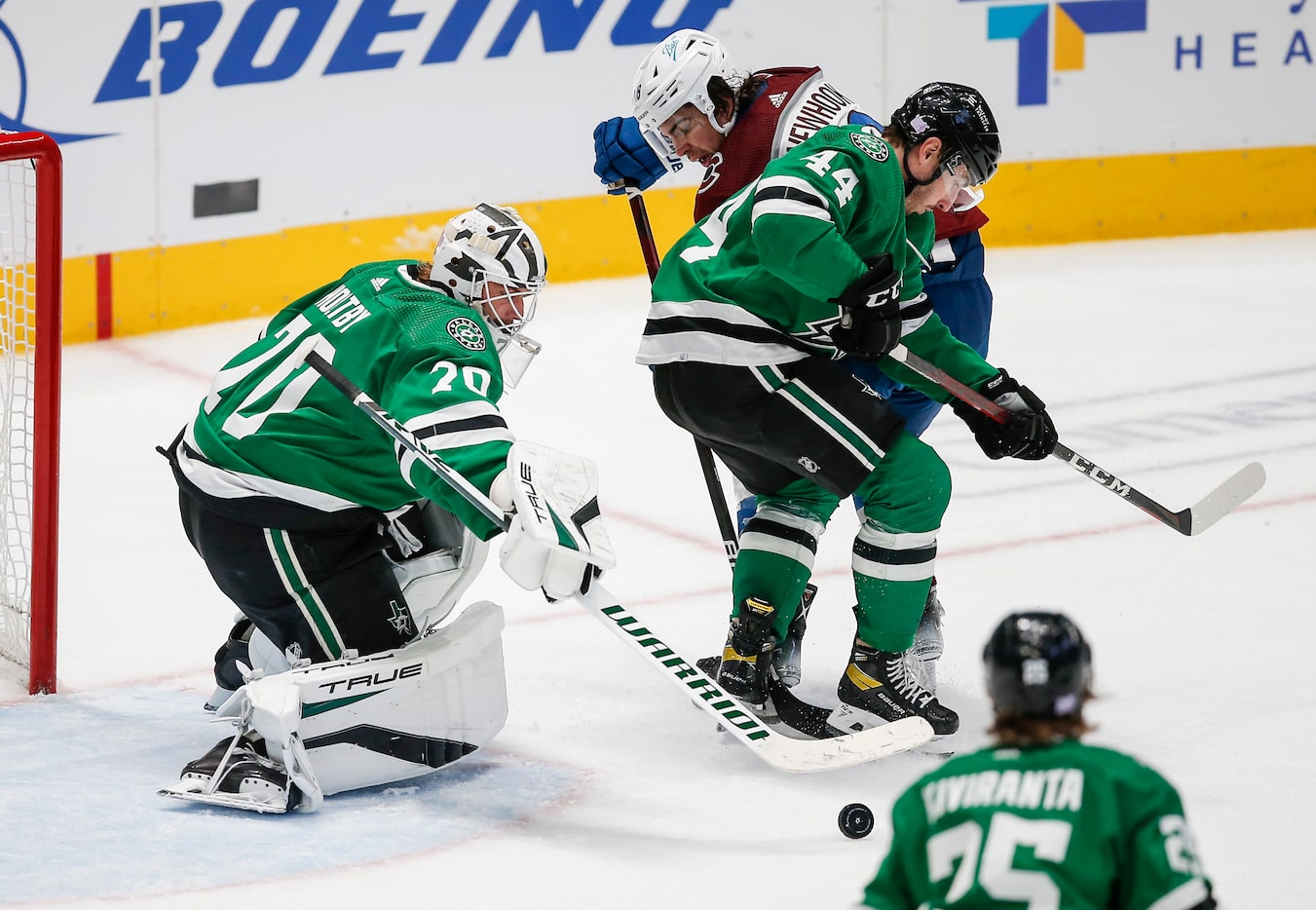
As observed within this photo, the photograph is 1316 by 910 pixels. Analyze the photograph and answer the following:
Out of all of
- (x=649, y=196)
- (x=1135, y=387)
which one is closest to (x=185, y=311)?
(x=649, y=196)

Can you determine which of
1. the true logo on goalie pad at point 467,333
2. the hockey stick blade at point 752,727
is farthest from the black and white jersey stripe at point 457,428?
the hockey stick blade at point 752,727

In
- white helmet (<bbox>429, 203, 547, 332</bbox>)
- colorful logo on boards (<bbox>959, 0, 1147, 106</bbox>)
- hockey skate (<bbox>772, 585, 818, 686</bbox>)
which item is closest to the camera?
white helmet (<bbox>429, 203, 547, 332</bbox>)

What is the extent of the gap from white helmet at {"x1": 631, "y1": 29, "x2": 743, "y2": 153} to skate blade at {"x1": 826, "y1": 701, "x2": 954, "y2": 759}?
117 cm

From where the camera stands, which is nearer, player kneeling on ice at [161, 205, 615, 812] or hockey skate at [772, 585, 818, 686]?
player kneeling on ice at [161, 205, 615, 812]

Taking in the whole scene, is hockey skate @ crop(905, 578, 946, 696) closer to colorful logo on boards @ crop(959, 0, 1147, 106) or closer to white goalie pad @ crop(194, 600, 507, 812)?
white goalie pad @ crop(194, 600, 507, 812)

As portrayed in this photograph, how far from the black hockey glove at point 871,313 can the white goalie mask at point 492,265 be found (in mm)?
489

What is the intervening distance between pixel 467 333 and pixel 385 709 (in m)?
0.60

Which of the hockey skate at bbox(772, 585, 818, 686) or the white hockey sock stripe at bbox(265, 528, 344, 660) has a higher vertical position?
the white hockey sock stripe at bbox(265, 528, 344, 660)

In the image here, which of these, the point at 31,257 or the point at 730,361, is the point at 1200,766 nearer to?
the point at 730,361

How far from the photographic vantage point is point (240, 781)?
2.87 m

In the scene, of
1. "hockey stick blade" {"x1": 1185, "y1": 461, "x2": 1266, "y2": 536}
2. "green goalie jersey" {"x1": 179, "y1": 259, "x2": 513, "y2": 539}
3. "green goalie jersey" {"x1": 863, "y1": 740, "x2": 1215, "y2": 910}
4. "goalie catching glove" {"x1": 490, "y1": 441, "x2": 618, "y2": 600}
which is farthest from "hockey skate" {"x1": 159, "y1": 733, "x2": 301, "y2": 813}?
"hockey stick blade" {"x1": 1185, "y1": 461, "x2": 1266, "y2": 536}

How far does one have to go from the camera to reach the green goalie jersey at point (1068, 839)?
151 cm

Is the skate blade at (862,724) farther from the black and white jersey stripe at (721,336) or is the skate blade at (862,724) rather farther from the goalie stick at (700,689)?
the black and white jersey stripe at (721,336)

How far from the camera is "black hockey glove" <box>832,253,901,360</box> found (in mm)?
2969
